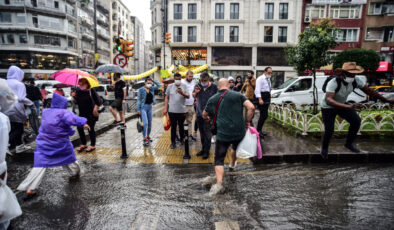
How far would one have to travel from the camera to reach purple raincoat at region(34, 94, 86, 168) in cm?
384

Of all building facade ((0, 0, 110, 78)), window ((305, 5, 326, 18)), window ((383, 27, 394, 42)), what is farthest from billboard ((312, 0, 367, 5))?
building facade ((0, 0, 110, 78))

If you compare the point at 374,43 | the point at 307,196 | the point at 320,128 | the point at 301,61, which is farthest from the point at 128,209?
the point at 374,43

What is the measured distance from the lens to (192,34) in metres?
36.2

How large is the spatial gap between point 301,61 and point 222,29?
27.0 metres

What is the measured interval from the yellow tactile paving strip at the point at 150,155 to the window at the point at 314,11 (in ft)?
115

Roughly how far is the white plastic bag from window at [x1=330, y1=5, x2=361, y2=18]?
1462 inches

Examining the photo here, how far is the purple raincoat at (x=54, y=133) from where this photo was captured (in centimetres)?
384

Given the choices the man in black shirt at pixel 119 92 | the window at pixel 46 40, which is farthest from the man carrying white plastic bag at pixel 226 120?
the window at pixel 46 40

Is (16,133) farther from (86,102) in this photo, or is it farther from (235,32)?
(235,32)

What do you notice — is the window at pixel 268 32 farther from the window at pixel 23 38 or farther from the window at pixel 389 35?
the window at pixel 23 38

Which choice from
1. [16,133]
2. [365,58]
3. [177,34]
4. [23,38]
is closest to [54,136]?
[16,133]

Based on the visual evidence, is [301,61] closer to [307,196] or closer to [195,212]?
[307,196]

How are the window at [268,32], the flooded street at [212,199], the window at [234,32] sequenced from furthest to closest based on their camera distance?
the window at [234,32] < the window at [268,32] < the flooded street at [212,199]

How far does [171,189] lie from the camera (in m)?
3.87
